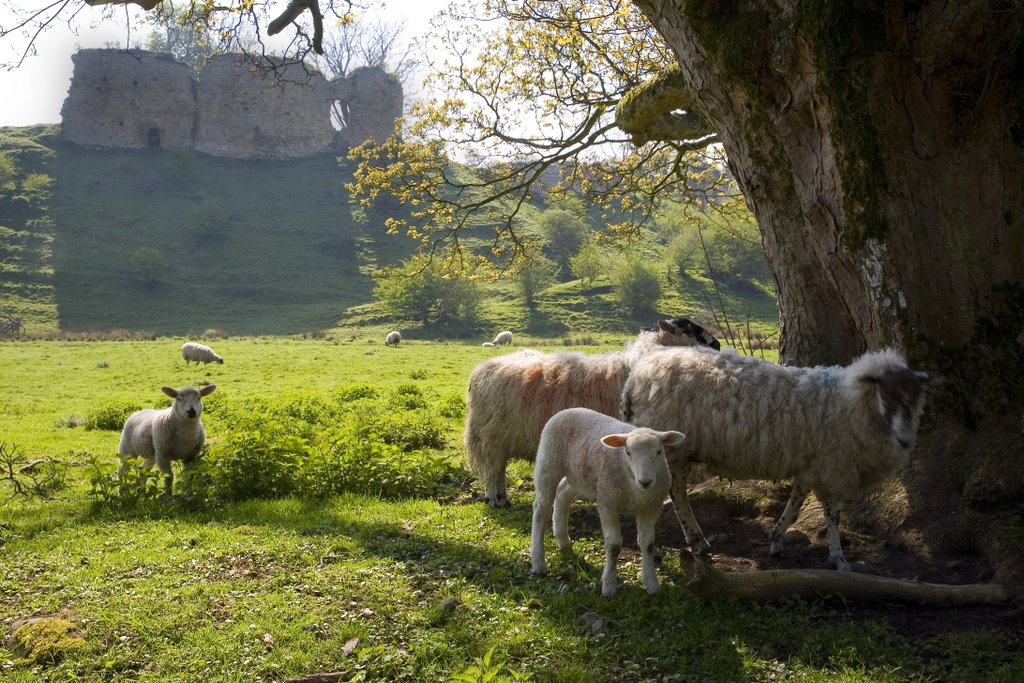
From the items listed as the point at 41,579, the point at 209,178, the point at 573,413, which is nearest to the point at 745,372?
the point at 573,413

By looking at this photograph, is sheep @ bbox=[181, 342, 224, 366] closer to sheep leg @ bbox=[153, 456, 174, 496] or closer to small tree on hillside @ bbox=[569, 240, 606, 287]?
sheep leg @ bbox=[153, 456, 174, 496]

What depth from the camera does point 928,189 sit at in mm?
5988

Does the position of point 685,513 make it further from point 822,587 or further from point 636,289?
point 636,289

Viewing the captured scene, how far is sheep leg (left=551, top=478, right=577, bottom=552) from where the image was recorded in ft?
19.9

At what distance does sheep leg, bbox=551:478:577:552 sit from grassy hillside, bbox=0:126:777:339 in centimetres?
4001

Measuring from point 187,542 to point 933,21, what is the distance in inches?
287

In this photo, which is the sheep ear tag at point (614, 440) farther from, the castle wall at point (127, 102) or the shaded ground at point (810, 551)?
the castle wall at point (127, 102)

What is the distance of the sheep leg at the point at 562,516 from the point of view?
19.9 ft

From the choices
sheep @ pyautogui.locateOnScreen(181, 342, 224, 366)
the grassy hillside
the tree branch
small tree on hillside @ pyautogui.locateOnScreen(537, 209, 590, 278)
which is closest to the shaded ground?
the tree branch

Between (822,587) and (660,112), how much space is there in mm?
6678

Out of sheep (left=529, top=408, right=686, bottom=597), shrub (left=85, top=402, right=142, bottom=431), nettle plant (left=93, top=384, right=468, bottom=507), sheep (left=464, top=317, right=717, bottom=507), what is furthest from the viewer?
shrub (left=85, top=402, right=142, bottom=431)

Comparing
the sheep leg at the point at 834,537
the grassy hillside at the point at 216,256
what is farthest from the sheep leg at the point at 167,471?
the grassy hillside at the point at 216,256

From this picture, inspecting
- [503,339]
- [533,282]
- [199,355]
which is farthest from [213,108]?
[199,355]

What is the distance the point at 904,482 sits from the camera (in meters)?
6.00
